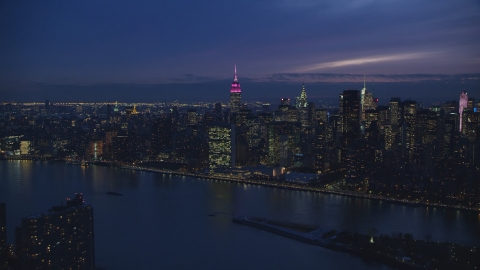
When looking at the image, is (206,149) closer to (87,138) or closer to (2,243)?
(87,138)

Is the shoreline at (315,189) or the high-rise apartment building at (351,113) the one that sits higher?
the high-rise apartment building at (351,113)

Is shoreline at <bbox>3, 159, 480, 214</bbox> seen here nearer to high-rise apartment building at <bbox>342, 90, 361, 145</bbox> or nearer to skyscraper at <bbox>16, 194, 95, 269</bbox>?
high-rise apartment building at <bbox>342, 90, 361, 145</bbox>

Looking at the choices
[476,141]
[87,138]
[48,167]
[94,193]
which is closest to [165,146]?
[87,138]

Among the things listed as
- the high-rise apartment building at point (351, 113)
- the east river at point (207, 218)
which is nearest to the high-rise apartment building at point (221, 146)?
the east river at point (207, 218)

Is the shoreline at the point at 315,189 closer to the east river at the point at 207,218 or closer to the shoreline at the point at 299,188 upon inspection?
the shoreline at the point at 299,188

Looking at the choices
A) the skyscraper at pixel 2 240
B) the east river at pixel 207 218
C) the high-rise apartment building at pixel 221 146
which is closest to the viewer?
the skyscraper at pixel 2 240

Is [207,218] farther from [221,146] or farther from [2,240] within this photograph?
[221,146]

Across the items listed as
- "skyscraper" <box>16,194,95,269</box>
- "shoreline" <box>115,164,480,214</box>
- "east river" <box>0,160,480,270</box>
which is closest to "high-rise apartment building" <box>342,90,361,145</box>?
"shoreline" <box>115,164,480,214</box>
